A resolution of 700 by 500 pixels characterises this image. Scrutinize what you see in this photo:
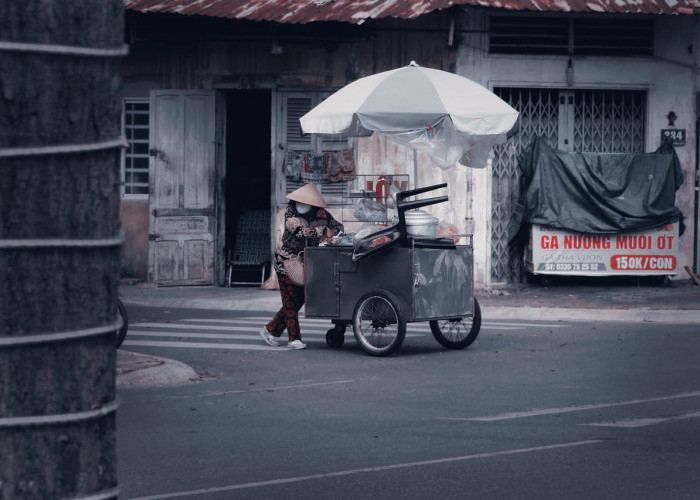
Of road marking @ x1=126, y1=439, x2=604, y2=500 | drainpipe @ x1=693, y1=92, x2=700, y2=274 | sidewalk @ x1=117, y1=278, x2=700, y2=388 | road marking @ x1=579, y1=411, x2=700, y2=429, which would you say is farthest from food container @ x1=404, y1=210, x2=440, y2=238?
drainpipe @ x1=693, y1=92, x2=700, y2=274

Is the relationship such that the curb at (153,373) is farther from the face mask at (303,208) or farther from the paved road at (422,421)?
the face mask at (303,208)

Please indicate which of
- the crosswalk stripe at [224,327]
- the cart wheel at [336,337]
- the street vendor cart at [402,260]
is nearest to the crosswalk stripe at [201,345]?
the cart wheel at [336,337]

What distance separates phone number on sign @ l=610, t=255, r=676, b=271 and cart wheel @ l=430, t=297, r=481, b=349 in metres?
6.25

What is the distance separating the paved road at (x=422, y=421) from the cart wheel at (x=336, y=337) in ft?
0.90

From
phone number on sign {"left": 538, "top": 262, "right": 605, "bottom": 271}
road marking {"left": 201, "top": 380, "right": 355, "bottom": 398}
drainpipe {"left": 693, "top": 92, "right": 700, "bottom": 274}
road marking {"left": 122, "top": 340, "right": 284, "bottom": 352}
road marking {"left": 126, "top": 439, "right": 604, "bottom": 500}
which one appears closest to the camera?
road marking {"left": 126, "top": 439, "right": 604, "bottom": 500}

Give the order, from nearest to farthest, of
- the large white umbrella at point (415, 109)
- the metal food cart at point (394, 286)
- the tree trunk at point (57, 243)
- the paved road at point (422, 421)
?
the tree trunk at point (57, 243), the paved road at point (422, 421), the metal food cart at point (394, 286), the large white umbrella at point (415, 109)

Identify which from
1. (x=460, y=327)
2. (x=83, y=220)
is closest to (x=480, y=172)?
(x=460, y=327)

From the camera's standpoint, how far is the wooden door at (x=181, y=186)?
757 inches

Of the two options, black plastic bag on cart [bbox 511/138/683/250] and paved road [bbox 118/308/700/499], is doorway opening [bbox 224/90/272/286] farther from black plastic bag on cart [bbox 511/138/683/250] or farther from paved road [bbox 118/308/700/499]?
paved road [bbox 118/308/700/499]

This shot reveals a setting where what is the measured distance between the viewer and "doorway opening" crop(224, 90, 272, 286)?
65.5 feet

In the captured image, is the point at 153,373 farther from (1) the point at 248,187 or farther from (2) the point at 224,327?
(1) the point at 248,187

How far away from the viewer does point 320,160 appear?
19.1 metres

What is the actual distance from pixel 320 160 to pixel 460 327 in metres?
6.78

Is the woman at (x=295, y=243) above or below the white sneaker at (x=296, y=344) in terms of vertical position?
above
